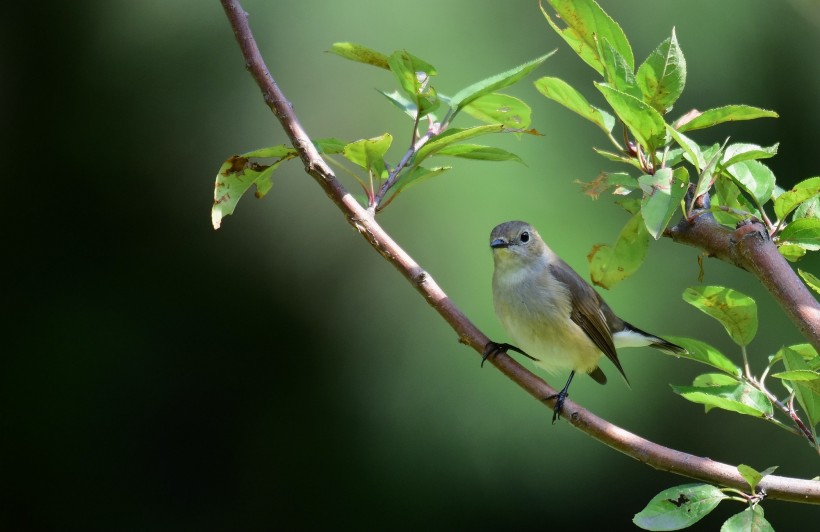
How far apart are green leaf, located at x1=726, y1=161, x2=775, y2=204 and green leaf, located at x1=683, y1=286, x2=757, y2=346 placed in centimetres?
19

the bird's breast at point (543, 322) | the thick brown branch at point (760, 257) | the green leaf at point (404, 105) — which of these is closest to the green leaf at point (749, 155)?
the thick brown branch at point (760, 257)

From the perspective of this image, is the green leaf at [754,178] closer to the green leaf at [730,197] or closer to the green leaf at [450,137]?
the green leaf at [730,197]

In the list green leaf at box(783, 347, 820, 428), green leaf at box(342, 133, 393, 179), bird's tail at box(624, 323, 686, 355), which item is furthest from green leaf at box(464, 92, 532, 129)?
bird's tail at box(624, 323, 686, 355)

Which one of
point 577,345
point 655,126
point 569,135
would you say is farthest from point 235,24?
point 569,135

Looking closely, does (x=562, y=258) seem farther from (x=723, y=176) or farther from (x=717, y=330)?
(x=723, y=176)

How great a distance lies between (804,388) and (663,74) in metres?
0.59

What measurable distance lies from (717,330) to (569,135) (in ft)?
3.57

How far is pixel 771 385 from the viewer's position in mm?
3926

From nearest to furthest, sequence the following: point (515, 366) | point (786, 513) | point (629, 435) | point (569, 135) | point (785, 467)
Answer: point (629, 435)
point (515, 366)
point (569, 135)
point (785, 467)
point (786, 513)

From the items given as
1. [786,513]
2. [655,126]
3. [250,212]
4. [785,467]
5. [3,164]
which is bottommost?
[786,513]

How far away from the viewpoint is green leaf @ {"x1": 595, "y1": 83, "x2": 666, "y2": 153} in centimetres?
133

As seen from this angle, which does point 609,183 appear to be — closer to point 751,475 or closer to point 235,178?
point 751,475

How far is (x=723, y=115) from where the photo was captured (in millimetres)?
1502

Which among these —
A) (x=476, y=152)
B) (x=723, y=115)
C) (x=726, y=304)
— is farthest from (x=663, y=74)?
(x=726, y=304)
